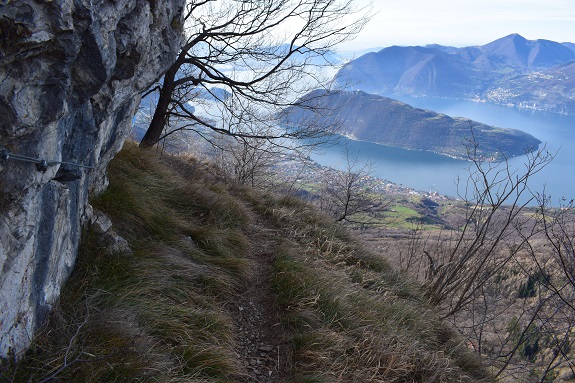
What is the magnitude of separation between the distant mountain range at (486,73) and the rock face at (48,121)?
234 feet

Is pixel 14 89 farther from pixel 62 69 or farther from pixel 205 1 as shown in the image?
pixel 205 1

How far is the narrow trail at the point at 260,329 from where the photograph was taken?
346 cm

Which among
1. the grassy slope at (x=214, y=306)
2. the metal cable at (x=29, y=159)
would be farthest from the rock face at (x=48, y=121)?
the grassy slope at (x=214, y=306)

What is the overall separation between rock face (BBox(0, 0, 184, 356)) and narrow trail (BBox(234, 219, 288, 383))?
5.23ft

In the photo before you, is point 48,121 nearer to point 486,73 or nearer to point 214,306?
point 214,306

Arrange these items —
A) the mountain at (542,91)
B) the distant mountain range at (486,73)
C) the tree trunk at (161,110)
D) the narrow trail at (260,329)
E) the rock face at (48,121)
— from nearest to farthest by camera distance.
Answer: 1. the rock face at (48,121)
2. the narrow trail at (260,329)
3. the tree trunk at (161,110)
4. the distant mountain range at (486,73)
5. the mountain at (542,91)

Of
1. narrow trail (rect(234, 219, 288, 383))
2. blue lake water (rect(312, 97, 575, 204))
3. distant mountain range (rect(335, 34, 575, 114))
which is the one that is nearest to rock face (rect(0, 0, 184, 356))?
narrow trail (rect(234, 219, 288, 383))

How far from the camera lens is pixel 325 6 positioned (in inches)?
271

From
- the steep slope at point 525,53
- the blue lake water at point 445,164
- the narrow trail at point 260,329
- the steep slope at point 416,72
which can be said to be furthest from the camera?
the steep slope at point 525,53

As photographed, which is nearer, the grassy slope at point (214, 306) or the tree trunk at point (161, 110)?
the grassy slope at point (214, 306)

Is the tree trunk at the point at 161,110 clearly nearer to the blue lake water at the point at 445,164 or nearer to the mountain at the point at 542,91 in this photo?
the blue lake water at the point at 445,164

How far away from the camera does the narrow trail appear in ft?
11.3

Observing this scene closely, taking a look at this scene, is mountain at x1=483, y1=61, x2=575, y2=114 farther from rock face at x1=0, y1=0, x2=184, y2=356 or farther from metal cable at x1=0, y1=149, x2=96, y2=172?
metal cable at x1=0, y1=149, x2=96, y2=172

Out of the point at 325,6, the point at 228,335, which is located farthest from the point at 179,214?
the point at 325,6
